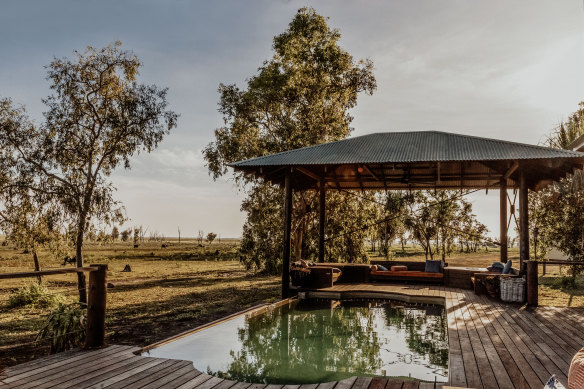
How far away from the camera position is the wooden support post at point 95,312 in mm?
4941

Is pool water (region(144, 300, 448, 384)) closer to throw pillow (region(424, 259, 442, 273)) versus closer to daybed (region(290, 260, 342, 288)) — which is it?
daybed (region(290, 260, 342, 288))

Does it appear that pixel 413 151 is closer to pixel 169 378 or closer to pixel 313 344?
pixel 313 344

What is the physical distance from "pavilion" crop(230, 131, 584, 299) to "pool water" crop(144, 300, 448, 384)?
223cm

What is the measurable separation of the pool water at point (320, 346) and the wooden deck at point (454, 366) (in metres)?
0.57

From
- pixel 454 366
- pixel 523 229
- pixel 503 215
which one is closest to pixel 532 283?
pixel 523 229

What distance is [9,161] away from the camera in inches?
484

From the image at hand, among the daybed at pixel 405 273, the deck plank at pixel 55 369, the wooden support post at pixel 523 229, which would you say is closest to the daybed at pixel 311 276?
the daybed at pixel 405 273

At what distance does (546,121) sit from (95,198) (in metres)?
15.6

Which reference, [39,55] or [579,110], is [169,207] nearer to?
[39,55]

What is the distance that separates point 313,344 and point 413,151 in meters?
5.67

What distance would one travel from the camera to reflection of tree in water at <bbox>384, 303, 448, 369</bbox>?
6.05m

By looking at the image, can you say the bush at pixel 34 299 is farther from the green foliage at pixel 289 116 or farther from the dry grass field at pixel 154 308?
the green foliage at pixel 289 116

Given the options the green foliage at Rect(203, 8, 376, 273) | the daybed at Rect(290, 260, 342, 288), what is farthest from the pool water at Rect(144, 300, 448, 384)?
the green foliage at Rect(203, 8, 376, 273)

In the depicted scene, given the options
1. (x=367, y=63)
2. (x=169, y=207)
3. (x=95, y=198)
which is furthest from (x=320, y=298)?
(x=169, y=207)
